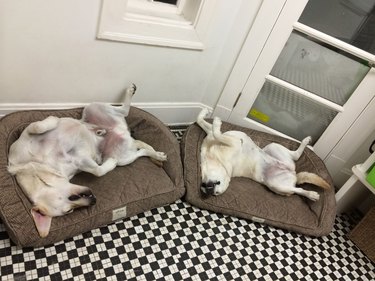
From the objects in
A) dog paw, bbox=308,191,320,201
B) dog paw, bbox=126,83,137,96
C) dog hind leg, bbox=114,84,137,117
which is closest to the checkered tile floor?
dog paw, bbox=308,191,320,201

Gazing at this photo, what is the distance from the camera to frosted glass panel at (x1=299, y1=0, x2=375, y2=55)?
7.86 feet

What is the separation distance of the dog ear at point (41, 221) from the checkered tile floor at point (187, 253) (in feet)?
0.54

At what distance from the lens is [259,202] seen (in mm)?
2404

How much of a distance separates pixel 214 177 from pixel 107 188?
2.18 ft

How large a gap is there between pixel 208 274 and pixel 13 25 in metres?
1.71

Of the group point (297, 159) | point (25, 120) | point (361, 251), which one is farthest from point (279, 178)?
point (25, 120)

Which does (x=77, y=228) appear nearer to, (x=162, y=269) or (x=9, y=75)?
(x=162, y=269)

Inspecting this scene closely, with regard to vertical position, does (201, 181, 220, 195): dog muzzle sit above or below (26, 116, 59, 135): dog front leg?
below

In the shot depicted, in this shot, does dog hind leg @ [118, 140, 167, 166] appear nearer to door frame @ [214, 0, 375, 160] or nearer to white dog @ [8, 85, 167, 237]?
white dog @ [8, 85, 167, 237]

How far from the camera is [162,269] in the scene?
193 cm

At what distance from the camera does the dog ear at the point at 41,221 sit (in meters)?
1.72

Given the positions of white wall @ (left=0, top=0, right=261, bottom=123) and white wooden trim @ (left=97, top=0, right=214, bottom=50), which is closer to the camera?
white wall @ (left=0, top=0, right=261, bottom=123)

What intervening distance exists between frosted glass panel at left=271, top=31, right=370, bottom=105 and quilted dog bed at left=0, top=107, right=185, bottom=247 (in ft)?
3.44

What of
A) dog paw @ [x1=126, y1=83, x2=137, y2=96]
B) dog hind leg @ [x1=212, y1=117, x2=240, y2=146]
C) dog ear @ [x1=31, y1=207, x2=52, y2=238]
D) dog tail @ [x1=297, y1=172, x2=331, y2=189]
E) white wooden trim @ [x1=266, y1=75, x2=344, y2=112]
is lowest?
dog ear @ [x1=31, y1=207, x2=52, y2=238]
